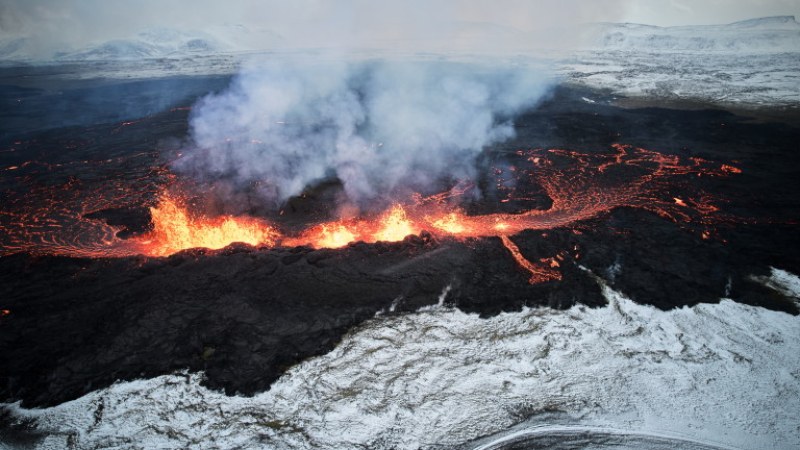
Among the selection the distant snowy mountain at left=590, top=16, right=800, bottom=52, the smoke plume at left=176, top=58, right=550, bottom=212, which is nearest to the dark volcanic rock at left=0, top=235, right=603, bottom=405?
the smoke plume at left=176, top=58, right=550, bottom=212

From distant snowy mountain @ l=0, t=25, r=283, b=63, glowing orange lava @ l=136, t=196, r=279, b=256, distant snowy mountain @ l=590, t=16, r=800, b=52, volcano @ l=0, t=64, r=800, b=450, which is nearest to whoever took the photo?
volcano @ l=0, t=64, r=800, b=450

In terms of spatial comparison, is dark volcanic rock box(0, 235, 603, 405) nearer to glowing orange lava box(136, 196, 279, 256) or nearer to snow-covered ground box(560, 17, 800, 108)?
glowing orange lava box(136, 196, 279, 256)

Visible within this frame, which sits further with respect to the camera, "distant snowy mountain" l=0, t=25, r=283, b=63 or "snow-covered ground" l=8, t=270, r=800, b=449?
"distant snowy mountain" l=0, t=25, r=283, b=63

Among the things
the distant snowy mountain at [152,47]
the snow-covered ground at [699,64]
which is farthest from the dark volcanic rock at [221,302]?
the distant snowy mountain at [152,47]

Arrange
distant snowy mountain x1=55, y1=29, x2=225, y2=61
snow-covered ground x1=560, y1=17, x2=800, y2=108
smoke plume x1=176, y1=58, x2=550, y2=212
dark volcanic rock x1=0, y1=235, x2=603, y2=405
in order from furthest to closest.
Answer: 1. distant snowy mountain x1=55, y1=29, x2=225, y2=61
2. snow-covered ground x1=560, y1=17, x2=800, y2=108
3. smoke plume x1=176, y1=58, x2=550, y2=212
4. dark volcanic rock x1=0, y1=235, x2=603, y2=405

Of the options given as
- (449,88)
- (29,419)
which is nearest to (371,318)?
(29,419)

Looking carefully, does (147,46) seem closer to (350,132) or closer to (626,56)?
(350,132)

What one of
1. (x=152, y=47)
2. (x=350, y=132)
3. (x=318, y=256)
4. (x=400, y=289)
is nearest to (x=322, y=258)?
(x=318, y=256)
